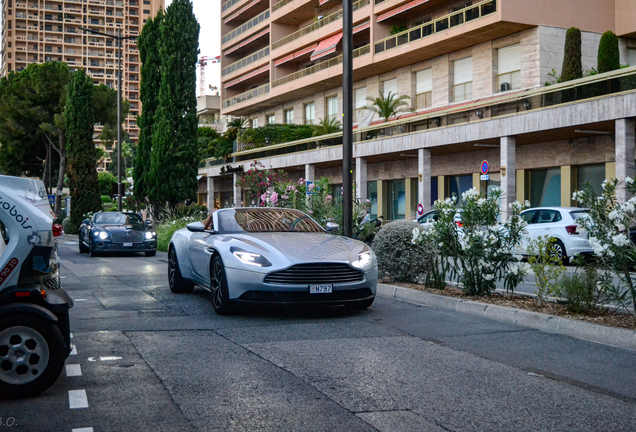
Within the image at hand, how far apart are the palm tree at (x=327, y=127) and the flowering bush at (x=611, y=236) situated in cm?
3463

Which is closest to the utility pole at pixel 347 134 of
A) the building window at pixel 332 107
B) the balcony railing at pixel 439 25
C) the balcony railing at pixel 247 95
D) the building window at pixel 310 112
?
the balcony railing at pixel 439 25

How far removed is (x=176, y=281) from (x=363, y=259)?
12.6 feet

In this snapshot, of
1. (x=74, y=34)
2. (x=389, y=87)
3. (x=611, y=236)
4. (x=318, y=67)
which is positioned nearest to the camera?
(x=611, y=236)

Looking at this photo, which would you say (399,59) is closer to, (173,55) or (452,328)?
(173,55)

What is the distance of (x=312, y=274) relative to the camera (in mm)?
8453

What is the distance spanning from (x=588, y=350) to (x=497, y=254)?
108 inches

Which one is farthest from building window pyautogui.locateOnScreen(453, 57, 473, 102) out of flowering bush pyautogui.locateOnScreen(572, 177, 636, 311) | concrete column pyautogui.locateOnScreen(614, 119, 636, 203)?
flowering bush pyautogui.locateOnScreen(572, 177, 636, 311)

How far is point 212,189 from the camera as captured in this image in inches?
2221

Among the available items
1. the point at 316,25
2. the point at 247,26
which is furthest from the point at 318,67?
the point at 247,26

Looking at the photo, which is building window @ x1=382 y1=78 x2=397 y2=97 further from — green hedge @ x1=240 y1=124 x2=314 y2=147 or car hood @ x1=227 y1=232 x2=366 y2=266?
car hood @ x1=227 y1=232 x2=366 y2=266

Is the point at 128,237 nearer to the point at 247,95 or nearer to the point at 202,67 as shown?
the point at 247,95

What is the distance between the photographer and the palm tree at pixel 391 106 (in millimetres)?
37656

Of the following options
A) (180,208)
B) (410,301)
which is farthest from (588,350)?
(180,208)

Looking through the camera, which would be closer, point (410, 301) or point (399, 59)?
point (410, 301)
